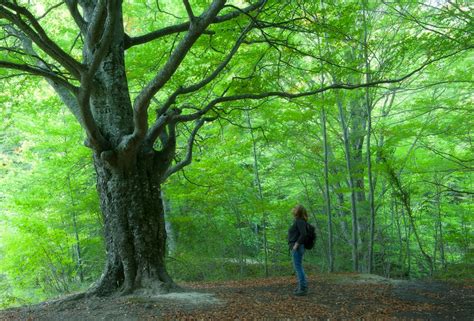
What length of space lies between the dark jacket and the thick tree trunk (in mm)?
2173

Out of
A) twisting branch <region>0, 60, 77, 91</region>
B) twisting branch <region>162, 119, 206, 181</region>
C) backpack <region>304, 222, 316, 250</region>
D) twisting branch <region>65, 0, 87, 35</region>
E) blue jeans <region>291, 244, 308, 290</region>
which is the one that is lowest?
blue jeans <region>291, 244, 308, 290</region>

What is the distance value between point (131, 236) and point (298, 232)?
9.18 feet

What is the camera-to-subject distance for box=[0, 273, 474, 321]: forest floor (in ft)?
15.6

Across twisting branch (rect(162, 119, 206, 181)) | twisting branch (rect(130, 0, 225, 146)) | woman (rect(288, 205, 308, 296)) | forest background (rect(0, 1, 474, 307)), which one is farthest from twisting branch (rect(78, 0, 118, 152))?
woman (rect(288, 205, 308, 296))

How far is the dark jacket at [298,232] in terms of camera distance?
6422 mm

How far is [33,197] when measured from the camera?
11.2m

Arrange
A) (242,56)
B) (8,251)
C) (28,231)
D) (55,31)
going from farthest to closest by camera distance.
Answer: (8,251) → (28,231) → (55,31) → (242,56)

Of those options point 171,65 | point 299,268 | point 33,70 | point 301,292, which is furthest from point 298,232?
point 33,70

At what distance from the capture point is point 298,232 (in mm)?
6500

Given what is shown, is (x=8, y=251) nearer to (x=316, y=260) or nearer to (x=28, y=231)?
(x=28, y=231)

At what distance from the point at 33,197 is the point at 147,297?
299 inches

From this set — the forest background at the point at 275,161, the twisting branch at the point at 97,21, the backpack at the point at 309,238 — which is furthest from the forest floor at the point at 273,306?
the twisting branch at the point at 97,21

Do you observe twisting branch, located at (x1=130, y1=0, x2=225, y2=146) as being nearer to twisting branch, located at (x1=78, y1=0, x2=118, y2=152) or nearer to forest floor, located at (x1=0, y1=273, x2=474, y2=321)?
twisting branch, located at (x1=78, y1=0, x2=118, y2=152)

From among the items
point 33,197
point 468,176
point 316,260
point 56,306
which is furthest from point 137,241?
point 468,176
